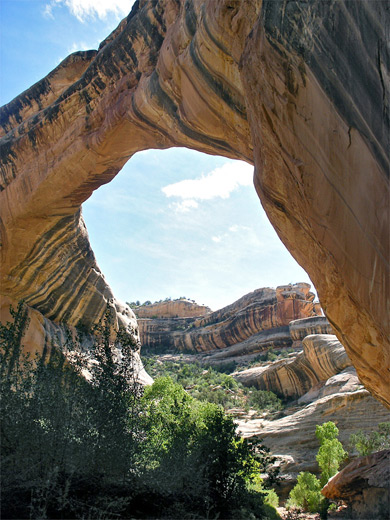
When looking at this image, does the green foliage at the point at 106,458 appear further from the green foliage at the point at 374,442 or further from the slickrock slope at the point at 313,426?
the slickrock slope at the point at 313,426

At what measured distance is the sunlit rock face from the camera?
5.98 meters

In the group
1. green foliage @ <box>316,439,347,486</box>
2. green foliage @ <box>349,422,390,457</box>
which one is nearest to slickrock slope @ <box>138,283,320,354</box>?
green foliage @ <box>349,422,390,457</box>

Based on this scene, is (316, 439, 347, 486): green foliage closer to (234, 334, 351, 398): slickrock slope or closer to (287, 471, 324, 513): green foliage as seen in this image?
(287, 471, 324, 513): green foliage

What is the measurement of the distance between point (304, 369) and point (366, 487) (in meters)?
20.4

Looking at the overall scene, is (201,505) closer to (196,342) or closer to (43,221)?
(43,221)

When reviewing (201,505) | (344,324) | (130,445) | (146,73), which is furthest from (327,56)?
(201,505)

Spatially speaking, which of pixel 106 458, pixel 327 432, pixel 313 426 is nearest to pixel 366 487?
pixel 327 432

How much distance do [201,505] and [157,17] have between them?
502 inches

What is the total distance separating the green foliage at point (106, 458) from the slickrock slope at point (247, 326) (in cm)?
3757

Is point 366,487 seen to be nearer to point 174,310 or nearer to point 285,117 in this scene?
point 285,117

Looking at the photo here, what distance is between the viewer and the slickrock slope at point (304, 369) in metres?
27.1

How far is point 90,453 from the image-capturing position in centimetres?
819

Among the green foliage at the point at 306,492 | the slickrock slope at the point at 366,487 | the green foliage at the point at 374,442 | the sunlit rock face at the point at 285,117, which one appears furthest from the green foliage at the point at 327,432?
the sunlit rock face at the point at 285,117

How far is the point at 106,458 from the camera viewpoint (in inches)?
324
